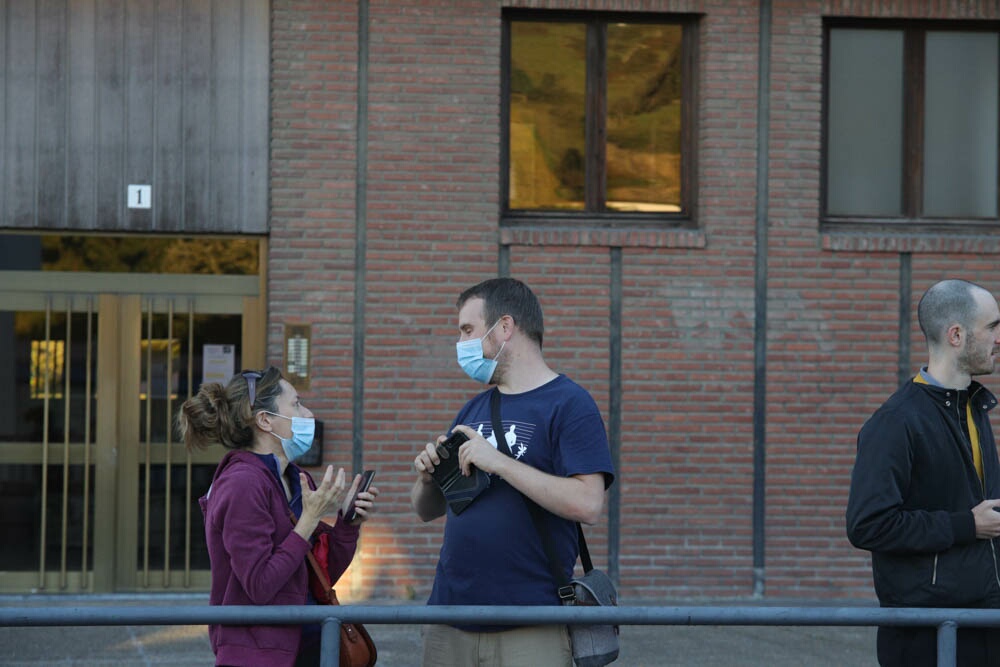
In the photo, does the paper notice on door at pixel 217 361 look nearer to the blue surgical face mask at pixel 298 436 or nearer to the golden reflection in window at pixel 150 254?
the golden reflection in window at pixel 150 254

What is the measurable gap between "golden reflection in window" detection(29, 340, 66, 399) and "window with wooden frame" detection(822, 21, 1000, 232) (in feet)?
19.0

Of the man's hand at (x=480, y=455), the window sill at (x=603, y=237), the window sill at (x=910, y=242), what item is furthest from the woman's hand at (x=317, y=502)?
the window sill at (x=910, y=242)

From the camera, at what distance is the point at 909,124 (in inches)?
384

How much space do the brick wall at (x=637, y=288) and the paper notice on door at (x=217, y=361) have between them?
403mm

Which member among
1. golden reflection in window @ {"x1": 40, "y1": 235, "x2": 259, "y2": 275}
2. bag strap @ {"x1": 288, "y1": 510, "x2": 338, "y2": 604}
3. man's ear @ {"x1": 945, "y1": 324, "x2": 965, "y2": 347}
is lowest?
bag strap @ {"x1": 288, "y1": 510, "x2": 338, "y2": 604}

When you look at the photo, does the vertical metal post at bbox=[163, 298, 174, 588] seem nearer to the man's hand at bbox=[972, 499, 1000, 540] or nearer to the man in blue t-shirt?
the man in blue t-shirt

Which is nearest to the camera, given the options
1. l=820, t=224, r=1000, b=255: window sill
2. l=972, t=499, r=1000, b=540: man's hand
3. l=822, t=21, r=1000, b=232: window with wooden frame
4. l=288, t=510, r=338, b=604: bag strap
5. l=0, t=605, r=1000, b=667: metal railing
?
l=0, t=605, r=1000, b=667: metal railing

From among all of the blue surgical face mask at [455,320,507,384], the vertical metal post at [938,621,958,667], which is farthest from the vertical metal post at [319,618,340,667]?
the vertical metal post at [938,621,958,667]

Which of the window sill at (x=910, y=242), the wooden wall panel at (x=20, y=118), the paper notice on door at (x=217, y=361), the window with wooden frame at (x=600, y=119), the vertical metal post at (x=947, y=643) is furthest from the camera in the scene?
the window with wooden frame at (x=600, y=119)

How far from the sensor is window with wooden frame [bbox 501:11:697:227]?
A: 9.46 metres

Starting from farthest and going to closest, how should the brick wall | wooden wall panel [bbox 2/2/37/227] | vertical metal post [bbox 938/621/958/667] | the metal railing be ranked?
the brick wall
wooden wall panel [bbox 2/2/37/227]
vertical metal post [bbox 938/621/958/667]
the metal railing

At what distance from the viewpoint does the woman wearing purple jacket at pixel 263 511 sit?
3.59 m

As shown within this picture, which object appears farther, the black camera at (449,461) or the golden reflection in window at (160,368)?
the golden reflection in window at (160,368)

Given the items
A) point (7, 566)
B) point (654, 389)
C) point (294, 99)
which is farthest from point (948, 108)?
point (7, 566)
